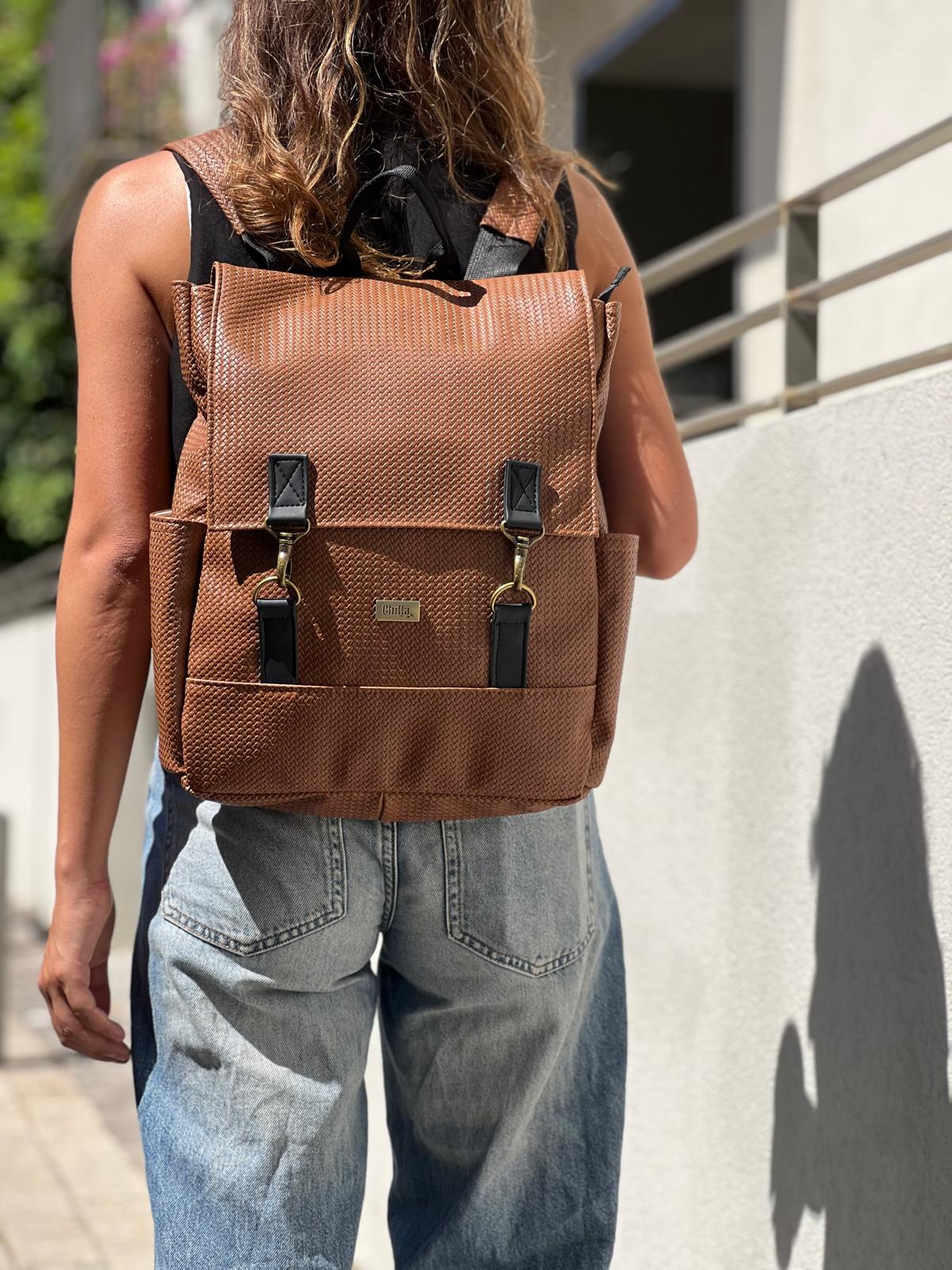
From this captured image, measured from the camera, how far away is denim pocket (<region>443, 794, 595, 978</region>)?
164 centimetres

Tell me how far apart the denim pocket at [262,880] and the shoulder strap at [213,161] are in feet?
2.05

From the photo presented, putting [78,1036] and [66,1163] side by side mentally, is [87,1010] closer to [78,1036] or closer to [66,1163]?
[78,1036]

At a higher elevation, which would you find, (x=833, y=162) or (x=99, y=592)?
(x=833, y=162)

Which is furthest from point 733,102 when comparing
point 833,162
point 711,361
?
point 833,162

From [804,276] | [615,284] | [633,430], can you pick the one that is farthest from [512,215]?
[804,276]

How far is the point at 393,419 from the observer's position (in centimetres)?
150

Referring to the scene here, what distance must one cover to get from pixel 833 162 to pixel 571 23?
9.58ft

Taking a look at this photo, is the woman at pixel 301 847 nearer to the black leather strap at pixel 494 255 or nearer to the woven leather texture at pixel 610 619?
the black leather strap at pixel 494 255

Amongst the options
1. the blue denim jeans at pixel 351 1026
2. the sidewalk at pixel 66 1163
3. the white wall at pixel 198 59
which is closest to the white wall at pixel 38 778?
the sidewalk at pixel 66 1163

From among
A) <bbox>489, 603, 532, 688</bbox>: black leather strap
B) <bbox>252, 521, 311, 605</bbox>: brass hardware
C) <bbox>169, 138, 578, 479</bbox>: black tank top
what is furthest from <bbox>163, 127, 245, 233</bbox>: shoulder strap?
<bbox>489, 603, 532, 688</bbox>: black leather strap

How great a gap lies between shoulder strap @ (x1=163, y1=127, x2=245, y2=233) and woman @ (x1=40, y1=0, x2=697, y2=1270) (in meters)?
0.01

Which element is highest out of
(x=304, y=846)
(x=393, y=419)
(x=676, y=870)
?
(x=393, y=419)

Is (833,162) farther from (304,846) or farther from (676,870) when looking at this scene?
(304,846)

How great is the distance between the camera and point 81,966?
67.0 inches
